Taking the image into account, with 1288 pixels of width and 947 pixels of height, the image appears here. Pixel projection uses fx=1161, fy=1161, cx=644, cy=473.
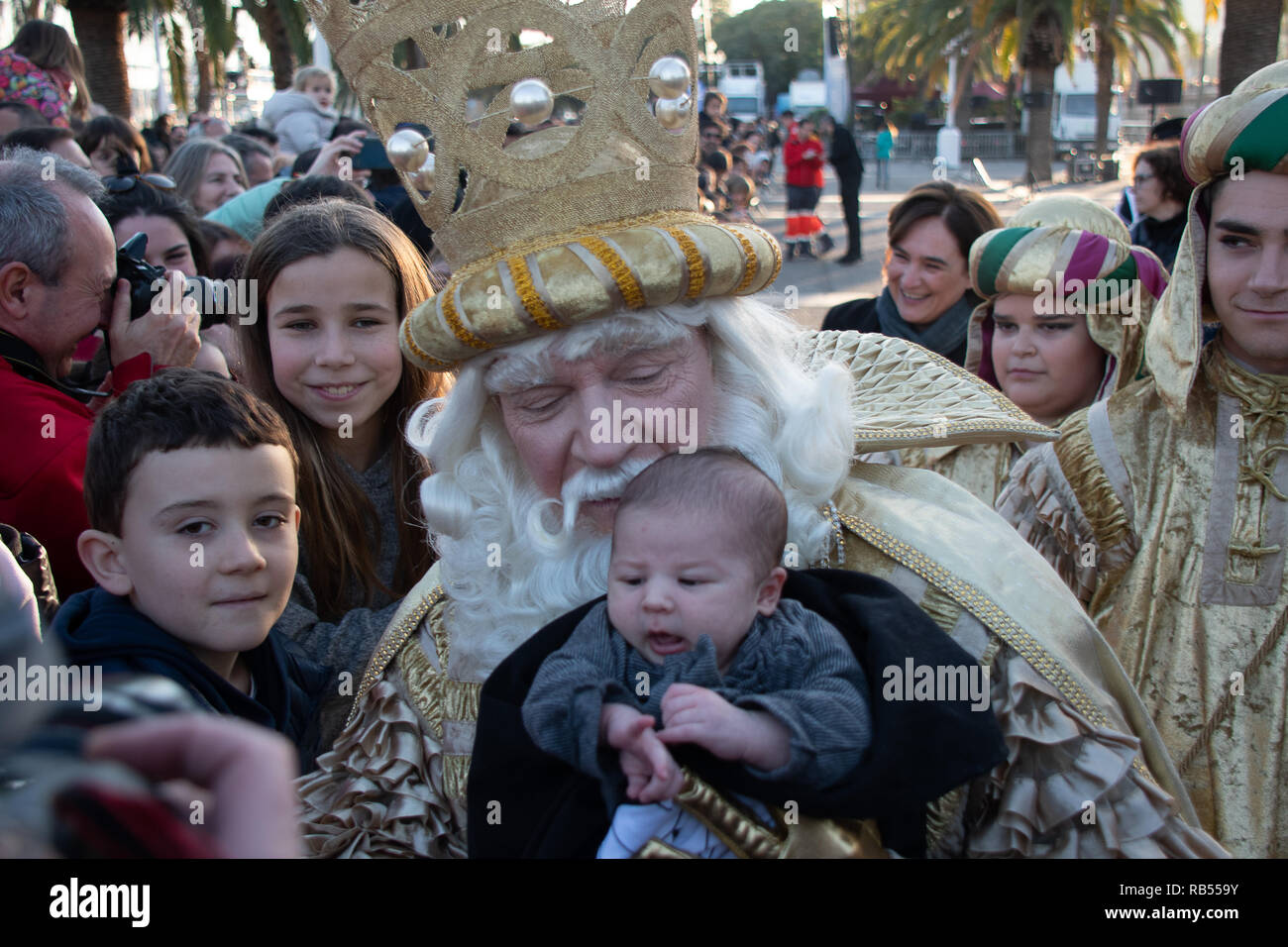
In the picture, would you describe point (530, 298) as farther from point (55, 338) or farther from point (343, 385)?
point (55, 338)

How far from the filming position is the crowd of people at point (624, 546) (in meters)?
1.58

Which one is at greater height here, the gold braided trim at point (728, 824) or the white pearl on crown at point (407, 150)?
the white pearl on crown at point (407, 150)

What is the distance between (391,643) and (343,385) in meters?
0.76

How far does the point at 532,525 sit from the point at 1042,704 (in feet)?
3.06

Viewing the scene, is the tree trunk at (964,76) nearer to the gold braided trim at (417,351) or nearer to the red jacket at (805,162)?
the red jacket at (805,162)

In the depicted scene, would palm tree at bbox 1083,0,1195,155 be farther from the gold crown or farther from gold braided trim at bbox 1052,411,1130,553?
the gold crown

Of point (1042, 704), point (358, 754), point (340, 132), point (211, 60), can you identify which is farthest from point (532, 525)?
point (211, 60)

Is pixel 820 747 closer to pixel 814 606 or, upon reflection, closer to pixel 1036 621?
pixel 814 606

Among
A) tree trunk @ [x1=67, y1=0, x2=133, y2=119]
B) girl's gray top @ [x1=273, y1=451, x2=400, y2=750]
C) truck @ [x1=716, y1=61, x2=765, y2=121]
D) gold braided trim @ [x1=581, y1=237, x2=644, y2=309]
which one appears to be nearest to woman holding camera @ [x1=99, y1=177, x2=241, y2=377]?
girl's gray top @ [x1=273, y1=451, x2=400, y2=750]

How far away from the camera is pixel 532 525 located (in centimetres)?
215

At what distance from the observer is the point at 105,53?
12.6m

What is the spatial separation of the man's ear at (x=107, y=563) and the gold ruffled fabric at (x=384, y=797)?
51 cm

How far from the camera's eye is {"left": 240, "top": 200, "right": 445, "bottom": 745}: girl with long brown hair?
2705 millimetres

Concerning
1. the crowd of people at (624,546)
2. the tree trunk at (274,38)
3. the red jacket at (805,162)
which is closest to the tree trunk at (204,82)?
the tree trunk at (274,38)
